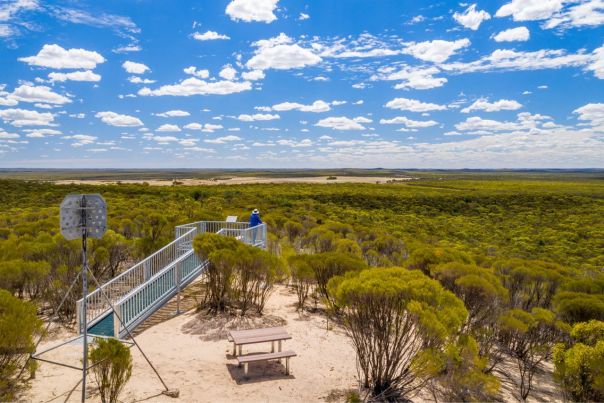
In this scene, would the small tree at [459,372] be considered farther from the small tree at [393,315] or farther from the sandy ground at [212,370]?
the sandy ground at [212,370]

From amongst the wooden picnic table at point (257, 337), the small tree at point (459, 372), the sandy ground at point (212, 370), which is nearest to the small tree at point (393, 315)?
the small tree at point (459, 372)

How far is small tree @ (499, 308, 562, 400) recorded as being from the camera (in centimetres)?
992

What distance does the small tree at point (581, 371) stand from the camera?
6979mm

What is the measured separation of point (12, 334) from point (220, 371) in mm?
3854

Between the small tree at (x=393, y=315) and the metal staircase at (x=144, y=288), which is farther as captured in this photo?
the metal staircase at (x=144, y=288)

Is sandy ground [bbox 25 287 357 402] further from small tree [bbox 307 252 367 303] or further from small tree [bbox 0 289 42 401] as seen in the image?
small tree [bbox 307 252 367 303]

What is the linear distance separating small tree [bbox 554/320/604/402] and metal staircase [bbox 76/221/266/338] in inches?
341

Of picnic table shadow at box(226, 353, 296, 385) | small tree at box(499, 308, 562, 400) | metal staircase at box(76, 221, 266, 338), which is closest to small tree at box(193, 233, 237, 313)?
metal staircase at box(76, 221, 266, 338)

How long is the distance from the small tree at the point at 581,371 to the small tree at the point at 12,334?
9.41 metres

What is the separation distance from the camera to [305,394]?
25.3ft

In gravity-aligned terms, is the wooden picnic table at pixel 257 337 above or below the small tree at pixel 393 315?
below

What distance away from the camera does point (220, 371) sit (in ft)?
27.6

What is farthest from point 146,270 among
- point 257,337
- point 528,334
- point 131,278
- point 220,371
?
point 528,334

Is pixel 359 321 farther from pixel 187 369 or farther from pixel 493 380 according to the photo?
pixel 187 369
